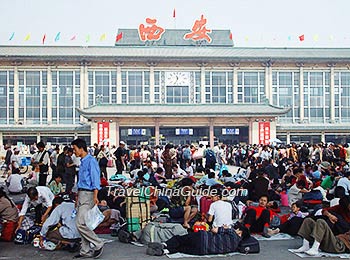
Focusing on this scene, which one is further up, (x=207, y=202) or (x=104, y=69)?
(x=104, y=69)

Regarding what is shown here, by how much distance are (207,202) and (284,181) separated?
5.00 metres

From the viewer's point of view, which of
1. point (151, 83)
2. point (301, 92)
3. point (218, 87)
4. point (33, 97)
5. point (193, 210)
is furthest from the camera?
point (301, 92)

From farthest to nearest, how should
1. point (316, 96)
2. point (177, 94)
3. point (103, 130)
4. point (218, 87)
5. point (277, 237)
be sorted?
point (316, 96) → point (218, 87) → point (177, 94) → point (103, 130) → point (277, 237)

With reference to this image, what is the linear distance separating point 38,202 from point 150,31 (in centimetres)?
4030

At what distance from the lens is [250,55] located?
152 ft

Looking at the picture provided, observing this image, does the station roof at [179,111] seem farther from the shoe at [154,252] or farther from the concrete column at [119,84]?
the shoe at [154,252]

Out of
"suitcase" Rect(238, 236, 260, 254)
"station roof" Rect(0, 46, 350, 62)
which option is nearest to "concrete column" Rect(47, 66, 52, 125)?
"station roof" Rect(0, 46, 350, 62)

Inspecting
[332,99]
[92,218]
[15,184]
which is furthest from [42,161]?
[332,99]

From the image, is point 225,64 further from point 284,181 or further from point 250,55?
point 284,181

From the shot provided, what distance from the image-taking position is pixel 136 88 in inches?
1823

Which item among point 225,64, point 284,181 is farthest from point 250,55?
point 284,181

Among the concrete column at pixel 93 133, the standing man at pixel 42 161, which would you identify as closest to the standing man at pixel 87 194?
the standing man at pixel 42 161

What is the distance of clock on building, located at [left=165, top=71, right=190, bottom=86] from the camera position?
46.1 meters

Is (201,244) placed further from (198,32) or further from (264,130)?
(198,32)
